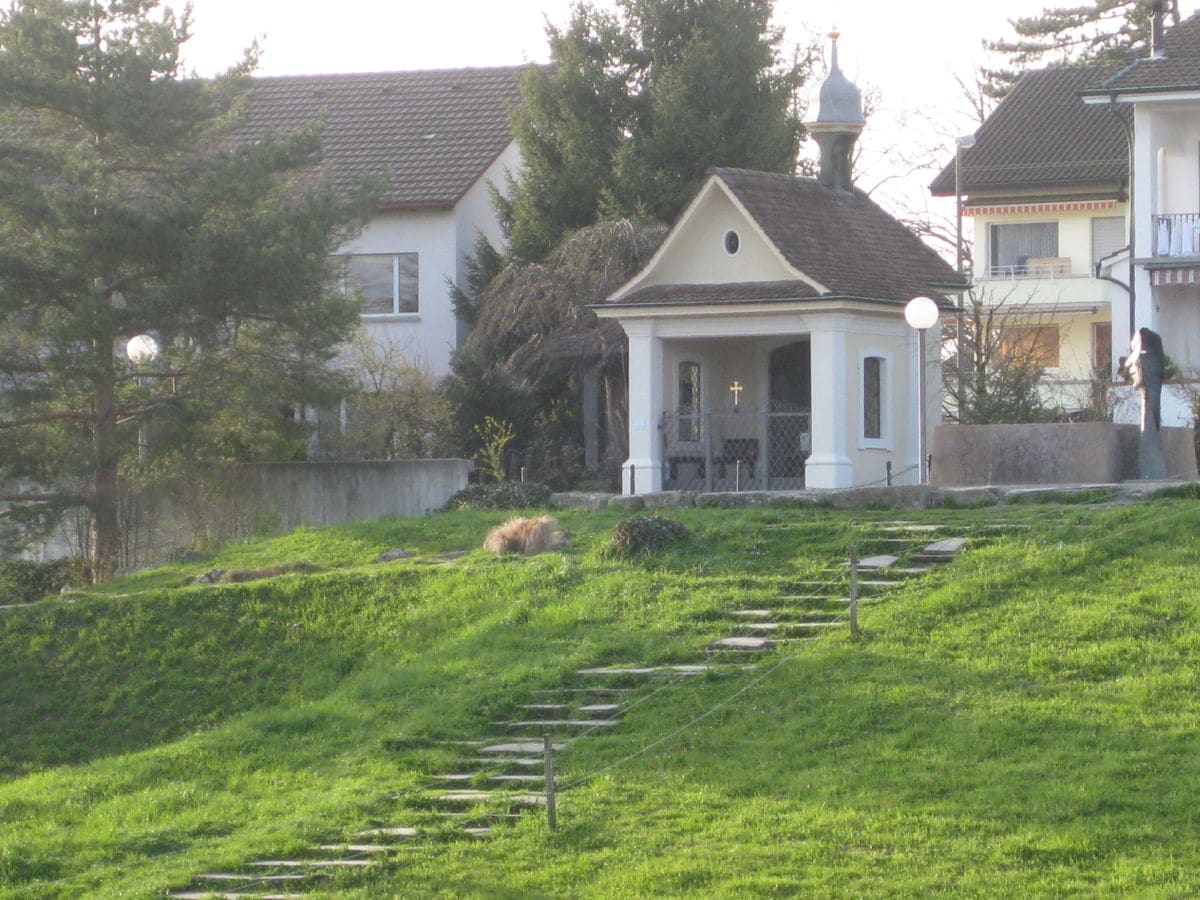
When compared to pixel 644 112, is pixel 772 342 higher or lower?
lower

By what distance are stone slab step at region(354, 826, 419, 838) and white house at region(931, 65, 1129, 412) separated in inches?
1354

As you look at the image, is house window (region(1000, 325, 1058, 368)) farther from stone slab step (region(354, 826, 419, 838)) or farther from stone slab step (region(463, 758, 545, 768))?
stone slab step (region(354, 826, 419, 838))

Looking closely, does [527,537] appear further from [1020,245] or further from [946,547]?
[1020,245]

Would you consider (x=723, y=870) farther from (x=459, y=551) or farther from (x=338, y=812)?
(x=459, y=551)

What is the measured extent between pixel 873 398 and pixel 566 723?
49.6 feet

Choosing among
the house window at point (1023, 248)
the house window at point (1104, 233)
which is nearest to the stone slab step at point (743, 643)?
the house window at point (1104, 233)

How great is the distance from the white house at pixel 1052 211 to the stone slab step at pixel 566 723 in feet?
104

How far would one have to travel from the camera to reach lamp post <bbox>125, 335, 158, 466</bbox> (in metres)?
29.3

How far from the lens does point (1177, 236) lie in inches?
1438

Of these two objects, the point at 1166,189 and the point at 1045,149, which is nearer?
the point at 1166,189

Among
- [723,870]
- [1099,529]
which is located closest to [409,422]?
[1099,529]

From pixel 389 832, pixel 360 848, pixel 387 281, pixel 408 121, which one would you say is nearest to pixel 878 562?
pixel 389 832

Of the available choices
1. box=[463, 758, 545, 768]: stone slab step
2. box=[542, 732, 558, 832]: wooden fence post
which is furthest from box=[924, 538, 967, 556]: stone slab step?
box=[542, 732, 558, 832]: wooden fence post

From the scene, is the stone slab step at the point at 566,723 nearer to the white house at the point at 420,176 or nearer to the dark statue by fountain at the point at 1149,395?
the dark statue by fountain at the point at 1149,395
